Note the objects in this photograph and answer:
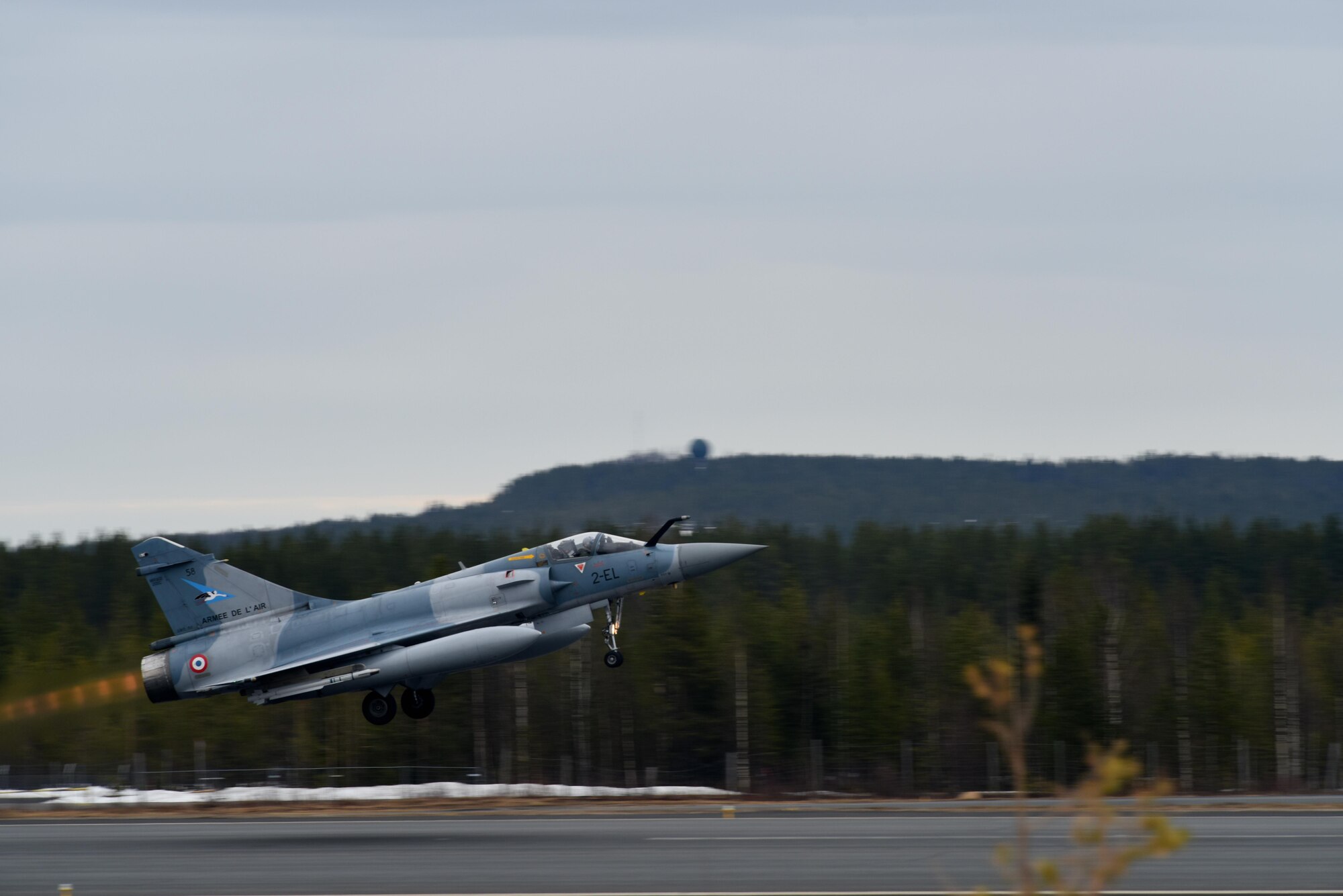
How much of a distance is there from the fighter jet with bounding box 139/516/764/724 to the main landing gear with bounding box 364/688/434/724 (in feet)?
0.11

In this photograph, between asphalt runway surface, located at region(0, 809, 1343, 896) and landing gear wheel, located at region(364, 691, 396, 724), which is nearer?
asphalt runway surface, located at region(0, 809, 1343, 896)

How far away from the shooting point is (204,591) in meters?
38.0

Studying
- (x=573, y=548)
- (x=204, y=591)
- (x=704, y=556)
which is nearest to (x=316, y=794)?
(x=204, y=591)

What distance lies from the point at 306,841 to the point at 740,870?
1242 centimetres

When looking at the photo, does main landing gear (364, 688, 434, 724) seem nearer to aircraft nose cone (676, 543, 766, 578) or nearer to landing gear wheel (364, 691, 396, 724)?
landing gear wheel (364, 691, 396, 724)

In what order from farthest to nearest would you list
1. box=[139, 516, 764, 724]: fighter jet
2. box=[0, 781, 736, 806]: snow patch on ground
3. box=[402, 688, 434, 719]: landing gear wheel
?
box=[0, 781, 736, 806]: snow patch on ground
box=[402, 688, 434, 719]: landing gear wheel
box=[139, 516, 764, 724]: fighter jet

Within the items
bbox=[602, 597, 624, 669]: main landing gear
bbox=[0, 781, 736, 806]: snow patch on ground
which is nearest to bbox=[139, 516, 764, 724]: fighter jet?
bbox=[602, 597, 624, 669]: main landing gear

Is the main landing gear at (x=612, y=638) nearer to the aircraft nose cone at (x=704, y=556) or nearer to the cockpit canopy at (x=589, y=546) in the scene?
the cockpit canopy at (x=589, y=546)

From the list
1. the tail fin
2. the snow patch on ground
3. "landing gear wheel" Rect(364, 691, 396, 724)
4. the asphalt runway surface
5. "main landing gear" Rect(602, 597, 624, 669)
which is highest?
the tail fin

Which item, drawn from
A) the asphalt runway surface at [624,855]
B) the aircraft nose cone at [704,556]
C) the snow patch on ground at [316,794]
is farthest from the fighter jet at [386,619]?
the snow patch on ground at [316,794]

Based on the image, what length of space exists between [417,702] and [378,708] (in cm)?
106

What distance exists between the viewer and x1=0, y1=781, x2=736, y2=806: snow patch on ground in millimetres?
48125

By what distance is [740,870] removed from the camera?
27359 millimetres

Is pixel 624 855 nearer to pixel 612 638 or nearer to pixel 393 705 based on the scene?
pixel 612 638
